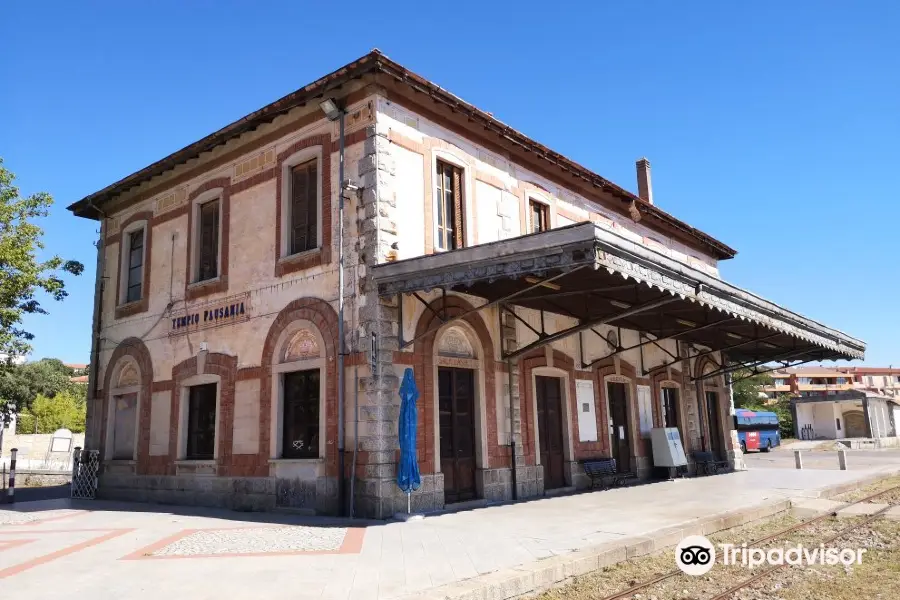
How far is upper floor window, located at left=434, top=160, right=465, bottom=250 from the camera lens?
1266 centimetres

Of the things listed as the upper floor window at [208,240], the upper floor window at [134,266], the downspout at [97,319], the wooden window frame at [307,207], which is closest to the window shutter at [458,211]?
the wooden window frame at [307,207]

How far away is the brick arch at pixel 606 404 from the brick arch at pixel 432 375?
3.99 metres

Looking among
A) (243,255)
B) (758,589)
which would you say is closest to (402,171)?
(243,255)

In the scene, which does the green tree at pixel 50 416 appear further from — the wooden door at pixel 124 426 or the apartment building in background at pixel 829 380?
the apartment building in background at pixel 829 380

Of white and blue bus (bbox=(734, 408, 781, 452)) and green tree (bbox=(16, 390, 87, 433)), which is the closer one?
white and blue bus (bbox=(734, 408, 781, 452))

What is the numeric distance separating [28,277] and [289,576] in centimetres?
1564

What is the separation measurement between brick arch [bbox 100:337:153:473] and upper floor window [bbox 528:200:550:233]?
946cm

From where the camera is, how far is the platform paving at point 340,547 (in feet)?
19.7

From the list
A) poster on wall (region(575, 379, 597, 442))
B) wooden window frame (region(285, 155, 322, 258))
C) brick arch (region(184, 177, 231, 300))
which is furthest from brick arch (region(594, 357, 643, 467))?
brick arch (region(184, 177, 231, 300))

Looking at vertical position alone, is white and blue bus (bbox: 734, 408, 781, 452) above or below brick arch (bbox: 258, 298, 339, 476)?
below

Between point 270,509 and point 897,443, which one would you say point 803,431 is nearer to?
point 897,443

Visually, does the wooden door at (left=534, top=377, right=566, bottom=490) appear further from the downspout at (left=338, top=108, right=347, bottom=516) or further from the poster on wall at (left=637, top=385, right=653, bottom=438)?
the downspout at (left=338, top=108, right=347, bottom=516)

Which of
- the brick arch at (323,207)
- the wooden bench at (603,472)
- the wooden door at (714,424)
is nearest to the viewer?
the brick arch at (323,207)

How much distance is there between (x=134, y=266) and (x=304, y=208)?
21.7ft
